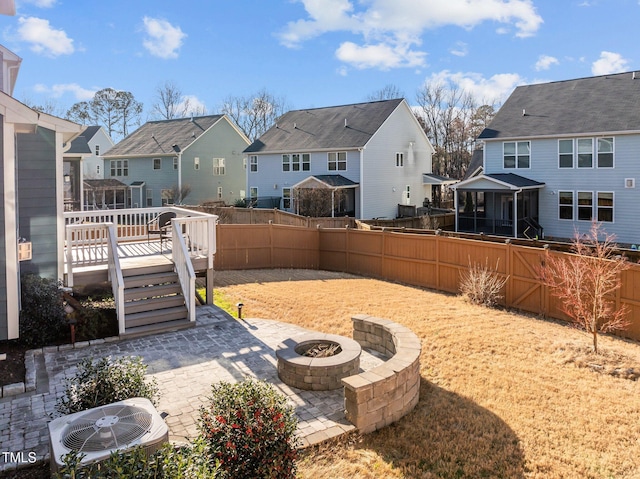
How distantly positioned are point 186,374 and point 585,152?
73.9 ft

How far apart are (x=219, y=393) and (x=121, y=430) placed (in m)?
1.03

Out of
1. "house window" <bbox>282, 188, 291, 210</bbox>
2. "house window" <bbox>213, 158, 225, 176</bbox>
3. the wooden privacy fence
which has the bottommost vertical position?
the wooden privacy fence

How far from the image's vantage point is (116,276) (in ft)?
31.4

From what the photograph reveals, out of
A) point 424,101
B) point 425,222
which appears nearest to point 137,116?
point 424,101

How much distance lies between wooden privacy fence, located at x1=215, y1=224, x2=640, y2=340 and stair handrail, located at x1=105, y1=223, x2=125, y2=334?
6.08m

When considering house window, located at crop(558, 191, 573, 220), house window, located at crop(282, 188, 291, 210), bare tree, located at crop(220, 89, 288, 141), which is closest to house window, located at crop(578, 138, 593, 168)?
house window, located at crop(558, 191, 573, 220)

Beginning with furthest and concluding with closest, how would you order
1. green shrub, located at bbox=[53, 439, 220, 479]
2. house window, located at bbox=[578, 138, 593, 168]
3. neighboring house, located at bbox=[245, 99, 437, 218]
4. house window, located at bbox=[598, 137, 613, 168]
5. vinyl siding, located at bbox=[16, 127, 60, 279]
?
neighboring house, located at bbox=[245, 99, 437, 218]
house window, located at bbox=[578, 138, 593, 168]
house window, located at bbox=[598, 137, 613, 168]
vinyl siding, located at bbox=[16, 127, 60, 279]
green shrub, located at bbox=[53, 439, 220, 479]

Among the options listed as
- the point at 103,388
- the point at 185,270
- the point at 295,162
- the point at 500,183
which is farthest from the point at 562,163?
the point at 103,388

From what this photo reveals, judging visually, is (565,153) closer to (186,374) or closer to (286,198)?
(286,198)

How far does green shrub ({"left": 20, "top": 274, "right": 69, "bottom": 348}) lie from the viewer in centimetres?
852

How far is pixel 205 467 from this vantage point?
12.5ft

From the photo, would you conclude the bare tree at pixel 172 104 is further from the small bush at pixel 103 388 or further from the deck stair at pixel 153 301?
the small bush at pixel 103 388

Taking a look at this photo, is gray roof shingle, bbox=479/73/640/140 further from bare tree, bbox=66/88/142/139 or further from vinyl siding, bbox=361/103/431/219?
bare tree, bbox=66/88/142/139

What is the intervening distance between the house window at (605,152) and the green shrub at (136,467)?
24161 mm
